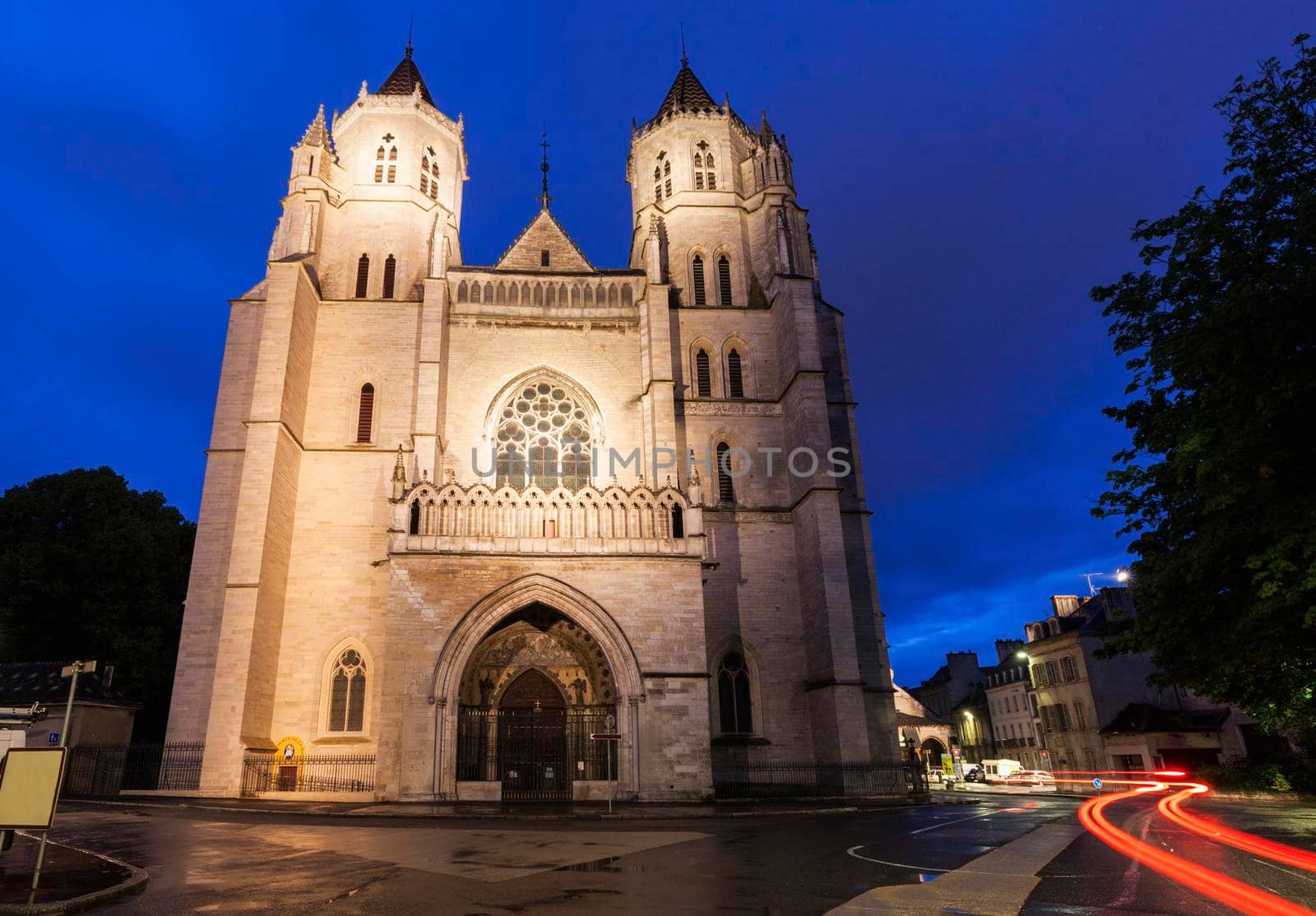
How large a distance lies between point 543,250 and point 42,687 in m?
20.2

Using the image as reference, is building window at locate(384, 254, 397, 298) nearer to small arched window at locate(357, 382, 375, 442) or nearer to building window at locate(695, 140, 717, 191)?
small arched window at locate(357, 382, 375, 442)

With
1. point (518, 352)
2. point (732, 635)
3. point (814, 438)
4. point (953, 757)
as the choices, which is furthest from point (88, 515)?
point (953, 757)

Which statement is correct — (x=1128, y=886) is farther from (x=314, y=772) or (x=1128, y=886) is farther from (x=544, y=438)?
(x=544, y=438)

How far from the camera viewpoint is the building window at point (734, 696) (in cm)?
2258

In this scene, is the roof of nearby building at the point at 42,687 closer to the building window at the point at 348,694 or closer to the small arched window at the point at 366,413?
the building window at the point at 348,694

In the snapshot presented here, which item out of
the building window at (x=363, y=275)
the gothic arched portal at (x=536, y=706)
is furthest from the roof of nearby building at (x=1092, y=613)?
the building window at (x=363, y=275)

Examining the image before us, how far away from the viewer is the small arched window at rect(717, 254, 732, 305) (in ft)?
94.0

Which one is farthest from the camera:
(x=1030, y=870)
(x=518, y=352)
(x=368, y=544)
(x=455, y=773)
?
(x=518, y=352)

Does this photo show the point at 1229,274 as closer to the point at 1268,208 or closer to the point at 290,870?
the point at 1268,208

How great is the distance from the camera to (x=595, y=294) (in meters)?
27.0

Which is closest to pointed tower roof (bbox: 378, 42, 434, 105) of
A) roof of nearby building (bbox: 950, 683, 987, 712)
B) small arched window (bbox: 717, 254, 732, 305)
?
small arched window (bbox: 717, 254, 732, 305)

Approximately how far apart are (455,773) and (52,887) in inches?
468

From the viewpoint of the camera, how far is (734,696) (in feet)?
75.1

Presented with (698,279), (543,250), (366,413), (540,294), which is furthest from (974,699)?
(366,413)
